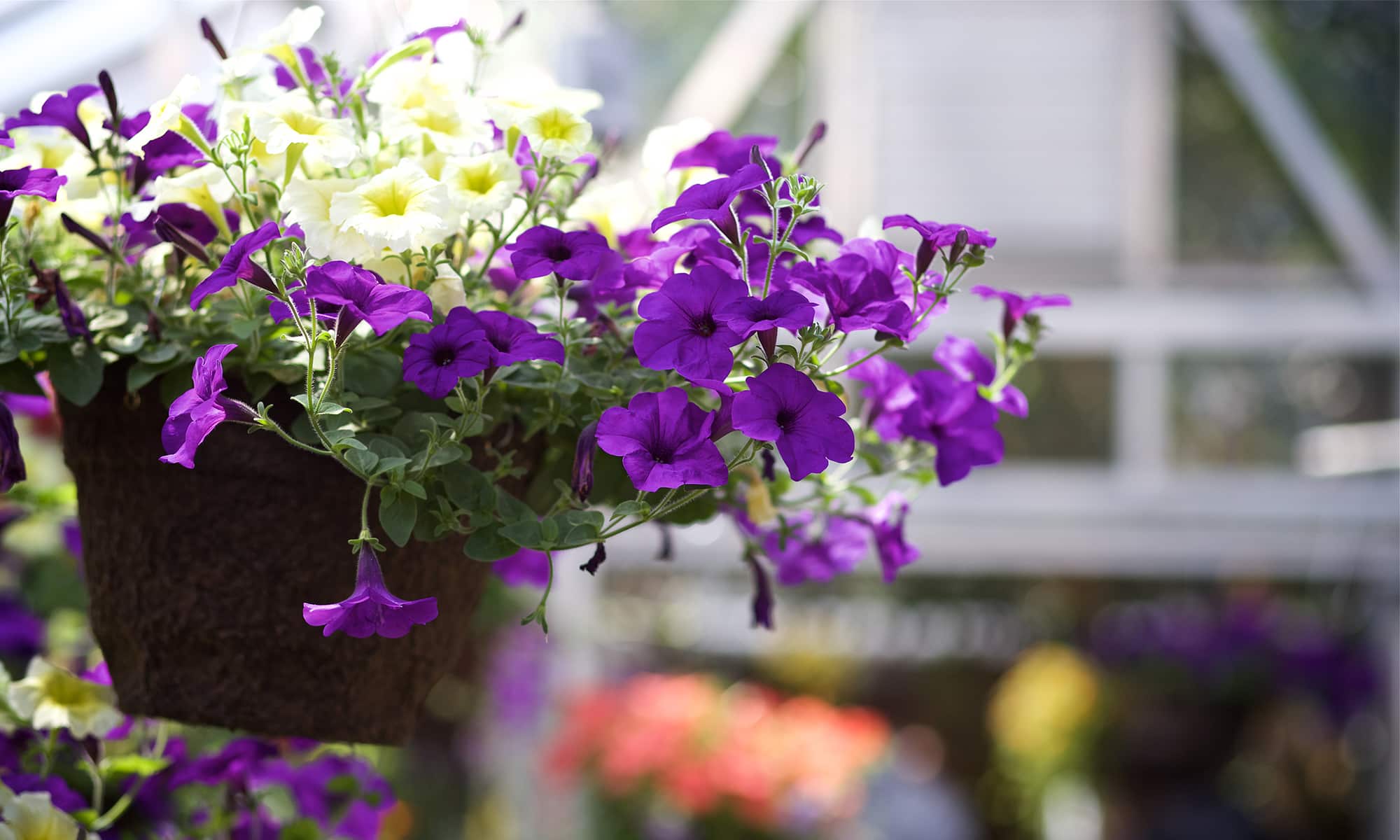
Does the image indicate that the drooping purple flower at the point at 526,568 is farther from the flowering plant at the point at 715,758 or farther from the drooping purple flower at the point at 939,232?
the flowering plant at the point at 715,758

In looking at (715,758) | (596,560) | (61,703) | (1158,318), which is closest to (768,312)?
(596,560)

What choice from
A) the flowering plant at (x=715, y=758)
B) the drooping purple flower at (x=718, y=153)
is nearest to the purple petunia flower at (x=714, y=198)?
the drooping purple flower at (x=718, y=153)

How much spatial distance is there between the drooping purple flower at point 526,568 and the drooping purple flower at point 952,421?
22 centimetres

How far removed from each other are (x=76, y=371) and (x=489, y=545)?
0.66 ft

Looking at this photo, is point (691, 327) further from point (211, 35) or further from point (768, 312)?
point (211, 35)

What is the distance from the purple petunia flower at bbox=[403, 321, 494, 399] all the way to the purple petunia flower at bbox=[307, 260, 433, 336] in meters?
0.02

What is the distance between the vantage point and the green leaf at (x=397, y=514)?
51cm

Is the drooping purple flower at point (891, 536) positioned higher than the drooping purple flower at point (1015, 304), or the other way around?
the drooping purple flower at point (1015, 304)

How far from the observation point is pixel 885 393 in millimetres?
657

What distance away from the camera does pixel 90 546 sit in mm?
624

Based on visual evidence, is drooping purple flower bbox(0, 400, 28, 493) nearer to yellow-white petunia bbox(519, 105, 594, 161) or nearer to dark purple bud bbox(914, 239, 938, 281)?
yellow-white petunia bbox(519, 105, 594, 161)

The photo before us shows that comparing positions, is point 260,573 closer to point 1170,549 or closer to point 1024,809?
point 1170,549

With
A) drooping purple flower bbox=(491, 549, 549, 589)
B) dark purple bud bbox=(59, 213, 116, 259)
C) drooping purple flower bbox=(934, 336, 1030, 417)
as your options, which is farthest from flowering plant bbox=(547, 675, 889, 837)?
dark purple bud bbox=(59, 213, 116, 259)

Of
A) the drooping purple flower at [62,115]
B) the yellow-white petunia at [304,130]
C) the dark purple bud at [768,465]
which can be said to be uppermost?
the drooping purple flower at [62,115]
